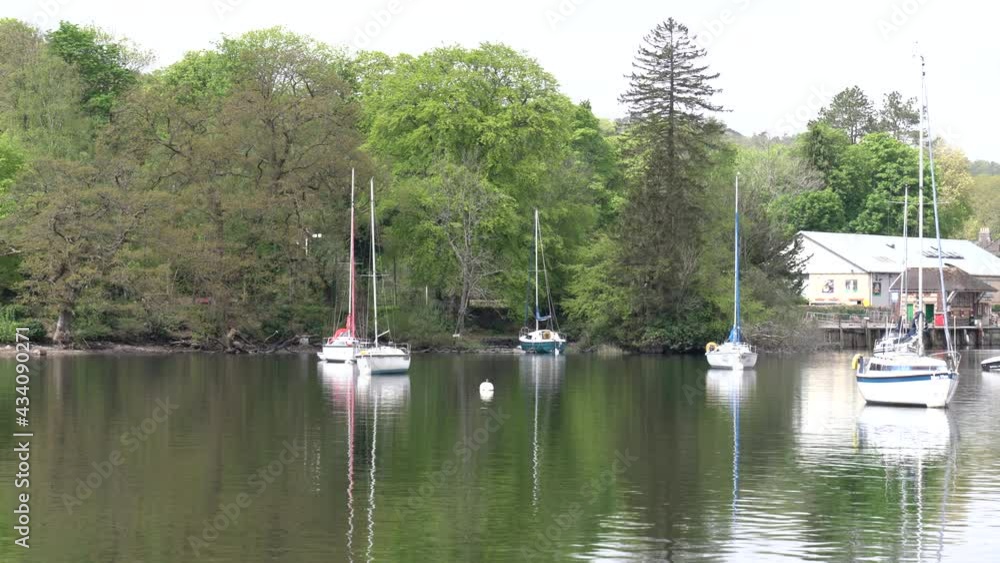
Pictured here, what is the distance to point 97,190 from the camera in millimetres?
73938

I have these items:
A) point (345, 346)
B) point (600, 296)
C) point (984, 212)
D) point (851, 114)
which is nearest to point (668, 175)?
point (600, 296)

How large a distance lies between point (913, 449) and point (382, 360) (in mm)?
31924

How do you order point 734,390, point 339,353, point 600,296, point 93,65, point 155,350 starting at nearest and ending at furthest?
point 734,390, point 339,353, point 155,350, point 600,296, point 93,65

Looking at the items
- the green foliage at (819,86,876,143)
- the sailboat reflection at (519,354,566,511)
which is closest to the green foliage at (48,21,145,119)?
the sailboat reflection at (519,354,566,511)

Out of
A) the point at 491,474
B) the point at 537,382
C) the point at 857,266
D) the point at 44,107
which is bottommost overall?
the point at 491,474

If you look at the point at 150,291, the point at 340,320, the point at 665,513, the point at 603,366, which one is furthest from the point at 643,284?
the point at 665,513

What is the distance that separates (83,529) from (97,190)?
54221mm

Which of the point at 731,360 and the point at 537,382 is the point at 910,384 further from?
the point at 731,360

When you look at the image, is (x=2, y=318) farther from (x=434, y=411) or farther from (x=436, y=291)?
(x=434, y=411)

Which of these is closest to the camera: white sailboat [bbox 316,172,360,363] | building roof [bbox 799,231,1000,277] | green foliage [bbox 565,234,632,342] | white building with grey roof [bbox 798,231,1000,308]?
white sailboat [bbox 316,172,360,363]

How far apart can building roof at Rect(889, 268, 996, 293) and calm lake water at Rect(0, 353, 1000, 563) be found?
2107 inches

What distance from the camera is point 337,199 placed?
266ft

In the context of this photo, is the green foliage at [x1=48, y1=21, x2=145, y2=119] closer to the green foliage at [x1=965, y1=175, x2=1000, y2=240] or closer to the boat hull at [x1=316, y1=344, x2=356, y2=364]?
the boat hull at [x1=316, y1=344, x2=356, y2=364]

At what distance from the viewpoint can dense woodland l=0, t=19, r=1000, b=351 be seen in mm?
75812
